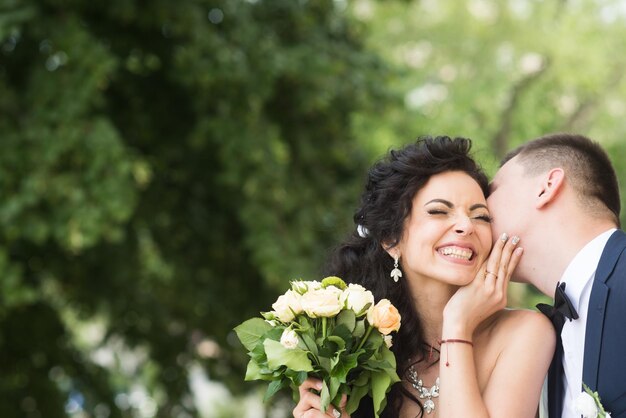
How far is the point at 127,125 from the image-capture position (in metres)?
9.09

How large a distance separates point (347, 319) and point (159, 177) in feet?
21.1

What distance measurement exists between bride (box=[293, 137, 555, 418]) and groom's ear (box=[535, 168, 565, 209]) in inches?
6.8

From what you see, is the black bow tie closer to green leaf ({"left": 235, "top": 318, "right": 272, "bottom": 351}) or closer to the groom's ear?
the groom's ear

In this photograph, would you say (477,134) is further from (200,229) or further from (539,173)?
(539,173)

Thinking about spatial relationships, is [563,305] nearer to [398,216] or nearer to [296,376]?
[398,216]

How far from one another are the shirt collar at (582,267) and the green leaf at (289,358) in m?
0.94

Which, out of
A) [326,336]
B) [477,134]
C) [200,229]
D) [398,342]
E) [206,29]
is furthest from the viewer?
[477,134]

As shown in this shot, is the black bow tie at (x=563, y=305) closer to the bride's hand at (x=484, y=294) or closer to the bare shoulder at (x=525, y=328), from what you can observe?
the bare shoulder at (x=525, y=328)

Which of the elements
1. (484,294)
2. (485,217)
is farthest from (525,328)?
(485,217)

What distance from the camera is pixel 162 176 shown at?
964 centimetres

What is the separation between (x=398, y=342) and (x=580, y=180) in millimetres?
960

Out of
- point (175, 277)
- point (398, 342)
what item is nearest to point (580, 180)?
point (398, 342)

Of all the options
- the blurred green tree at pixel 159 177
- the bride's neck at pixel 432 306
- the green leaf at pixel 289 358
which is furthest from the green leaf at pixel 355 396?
the blurred green tree at pixel 159 177

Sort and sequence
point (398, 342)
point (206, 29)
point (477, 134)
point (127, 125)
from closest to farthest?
point (398, 342) < point (206, 29) < point (127, 125) < point (477, 134)
